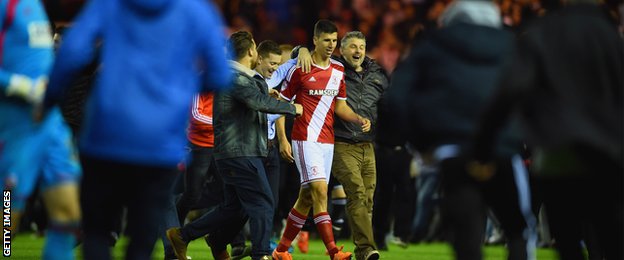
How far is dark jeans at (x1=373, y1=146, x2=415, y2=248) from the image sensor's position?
15.9m

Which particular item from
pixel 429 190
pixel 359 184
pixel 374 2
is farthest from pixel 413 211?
pixel 359 184

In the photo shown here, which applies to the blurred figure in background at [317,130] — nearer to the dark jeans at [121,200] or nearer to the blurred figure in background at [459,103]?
the blurred figure in background at [459,103]

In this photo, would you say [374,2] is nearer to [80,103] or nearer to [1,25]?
[80,103]

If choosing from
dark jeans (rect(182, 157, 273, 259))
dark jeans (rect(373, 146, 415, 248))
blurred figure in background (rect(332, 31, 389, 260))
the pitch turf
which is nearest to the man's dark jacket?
dark jeans (rect(182, 157, 273, 259))

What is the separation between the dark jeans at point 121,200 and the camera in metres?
6.37

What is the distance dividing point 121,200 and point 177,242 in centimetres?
524

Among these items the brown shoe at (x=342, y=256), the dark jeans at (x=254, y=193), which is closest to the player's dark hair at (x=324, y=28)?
the dark jeans at (x=254, y=193)

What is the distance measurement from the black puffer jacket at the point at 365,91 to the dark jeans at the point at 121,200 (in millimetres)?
6269

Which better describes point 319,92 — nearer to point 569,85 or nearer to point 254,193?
point 254,193

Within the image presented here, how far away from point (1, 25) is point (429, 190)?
11.7m

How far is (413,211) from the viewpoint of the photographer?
17.8m

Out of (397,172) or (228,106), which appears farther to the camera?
(397,172)

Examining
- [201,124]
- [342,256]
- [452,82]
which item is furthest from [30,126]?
[201,124]

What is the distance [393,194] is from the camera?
1720 centimetres
